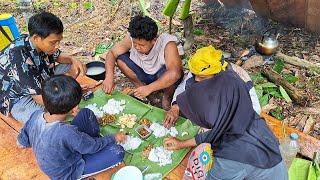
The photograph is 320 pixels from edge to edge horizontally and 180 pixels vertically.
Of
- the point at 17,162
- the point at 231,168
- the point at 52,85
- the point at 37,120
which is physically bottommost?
the point at 17,162

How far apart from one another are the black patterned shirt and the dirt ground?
58.5 inches

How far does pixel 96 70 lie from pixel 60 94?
7.08 ft

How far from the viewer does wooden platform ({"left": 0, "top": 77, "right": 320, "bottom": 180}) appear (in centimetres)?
341

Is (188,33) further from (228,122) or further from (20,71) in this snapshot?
(228,122)

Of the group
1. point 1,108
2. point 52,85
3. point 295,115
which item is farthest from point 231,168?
point 1,108

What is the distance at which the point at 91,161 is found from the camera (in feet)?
10.6

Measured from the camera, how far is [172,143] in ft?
11.5

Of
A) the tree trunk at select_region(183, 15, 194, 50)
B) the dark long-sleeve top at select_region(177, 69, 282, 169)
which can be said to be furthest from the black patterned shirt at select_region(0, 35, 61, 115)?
the tree trunk at select_region(183, 15, 194, 50)

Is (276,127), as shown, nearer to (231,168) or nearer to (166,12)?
(231,168)

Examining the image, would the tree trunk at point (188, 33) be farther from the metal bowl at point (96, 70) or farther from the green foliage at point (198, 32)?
the metal bowl at point (96, 70)

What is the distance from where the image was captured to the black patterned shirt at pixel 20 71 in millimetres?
3574

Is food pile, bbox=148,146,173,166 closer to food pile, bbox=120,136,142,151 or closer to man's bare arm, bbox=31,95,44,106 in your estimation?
food pile, bbox=120,136,142,151

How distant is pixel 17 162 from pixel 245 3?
483 centimetres

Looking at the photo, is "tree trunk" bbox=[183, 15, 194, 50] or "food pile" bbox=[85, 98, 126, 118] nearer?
"food pile" bbox=[85, 98, 126, 118]
